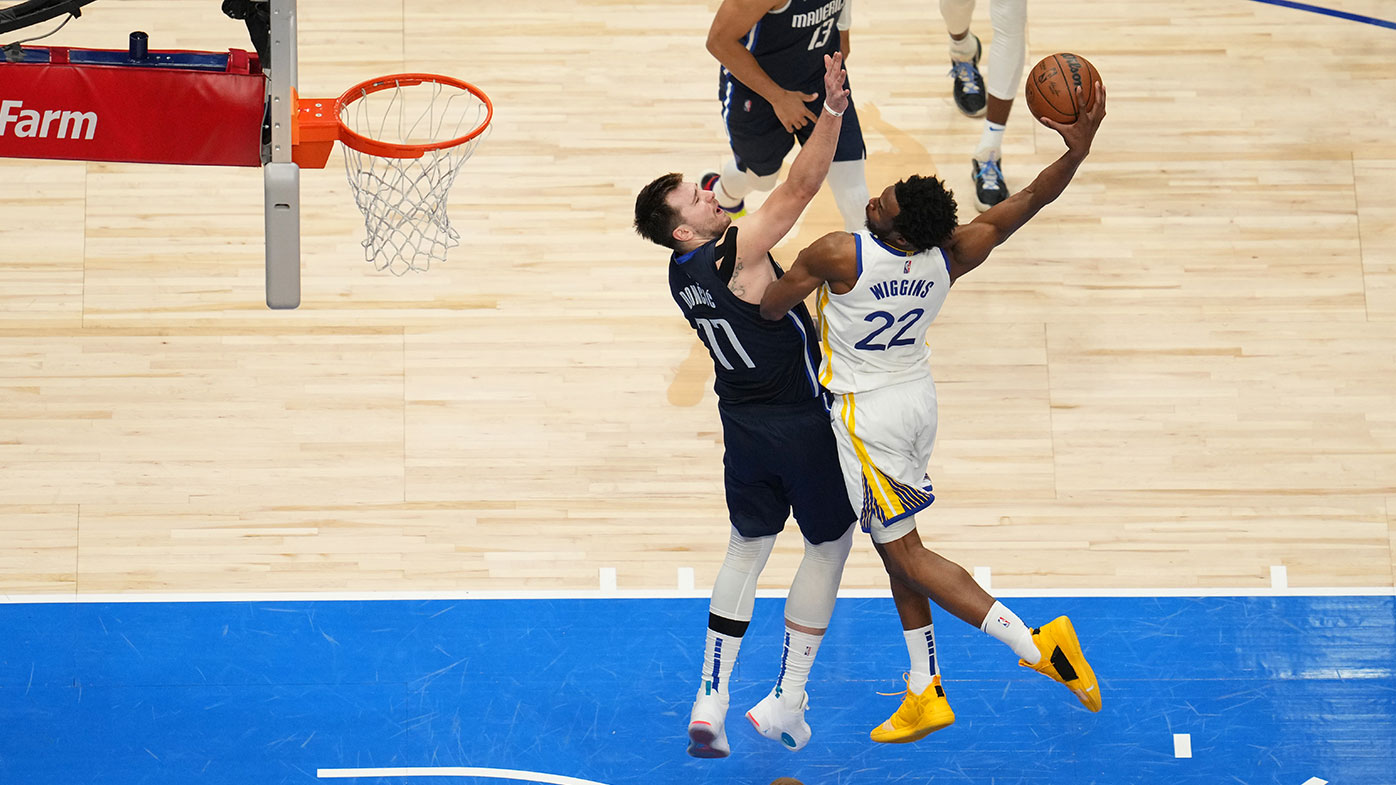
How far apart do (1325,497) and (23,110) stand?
240 inches

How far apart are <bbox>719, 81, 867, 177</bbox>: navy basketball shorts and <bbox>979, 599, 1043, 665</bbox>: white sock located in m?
2.35

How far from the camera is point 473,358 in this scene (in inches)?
290

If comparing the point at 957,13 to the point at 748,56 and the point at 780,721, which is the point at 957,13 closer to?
the point at 748,56

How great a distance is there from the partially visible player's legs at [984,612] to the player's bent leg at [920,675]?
149 millimetres

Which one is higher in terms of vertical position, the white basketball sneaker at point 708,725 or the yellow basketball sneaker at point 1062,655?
the yellow basketball sneaker at point 1062,655

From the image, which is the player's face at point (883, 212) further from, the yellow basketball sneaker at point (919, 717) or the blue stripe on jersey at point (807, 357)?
the yellow basketball sneaker at point (919, 717)

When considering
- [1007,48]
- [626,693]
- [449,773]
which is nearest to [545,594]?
[626,693]

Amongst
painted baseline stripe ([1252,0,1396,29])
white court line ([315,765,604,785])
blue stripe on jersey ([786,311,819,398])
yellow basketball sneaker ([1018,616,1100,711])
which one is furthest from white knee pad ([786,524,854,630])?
painted baseline stripe ([1252,0,1396,29])

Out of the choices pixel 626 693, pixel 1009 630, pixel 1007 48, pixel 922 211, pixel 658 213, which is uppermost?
pixel 922 211

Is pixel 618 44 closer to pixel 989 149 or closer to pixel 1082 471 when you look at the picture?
pixel 989 149

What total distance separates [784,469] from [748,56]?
6.08ft

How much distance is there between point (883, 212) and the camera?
5.28 m

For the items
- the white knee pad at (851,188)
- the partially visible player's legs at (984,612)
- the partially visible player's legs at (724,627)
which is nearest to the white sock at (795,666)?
the partially visible player's legs at (724,627)

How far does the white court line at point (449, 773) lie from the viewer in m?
6.29
